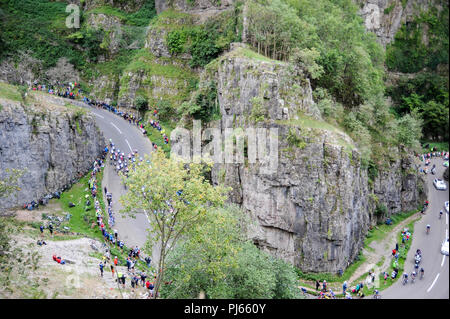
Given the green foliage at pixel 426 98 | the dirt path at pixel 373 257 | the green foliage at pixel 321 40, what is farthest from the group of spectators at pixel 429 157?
the green foliage at pixel 321 40

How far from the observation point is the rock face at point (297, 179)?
40.7m

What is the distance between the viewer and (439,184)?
59.2 metres

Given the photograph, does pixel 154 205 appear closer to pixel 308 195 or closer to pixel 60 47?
pixel 308 195

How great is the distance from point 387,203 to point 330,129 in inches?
648

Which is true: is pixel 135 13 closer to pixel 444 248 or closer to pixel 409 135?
pixel 409 135

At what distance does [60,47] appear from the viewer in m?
66.1

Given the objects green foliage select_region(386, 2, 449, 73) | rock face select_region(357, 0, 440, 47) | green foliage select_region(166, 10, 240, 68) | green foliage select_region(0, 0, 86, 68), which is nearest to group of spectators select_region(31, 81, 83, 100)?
green foliage select_region(0, 0, 86, 68)

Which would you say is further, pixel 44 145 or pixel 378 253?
pixel 378 253

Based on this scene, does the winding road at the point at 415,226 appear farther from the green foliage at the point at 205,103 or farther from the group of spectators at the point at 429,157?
the green foliage at the point at 205,103

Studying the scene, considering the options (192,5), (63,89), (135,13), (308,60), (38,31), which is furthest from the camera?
(135,13)

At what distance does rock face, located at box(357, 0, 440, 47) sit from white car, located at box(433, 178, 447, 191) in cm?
3186

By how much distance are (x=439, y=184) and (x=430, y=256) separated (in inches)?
759

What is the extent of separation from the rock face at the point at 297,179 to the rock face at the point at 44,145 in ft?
53.9

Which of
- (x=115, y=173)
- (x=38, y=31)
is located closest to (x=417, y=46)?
(x=115, y=173)
